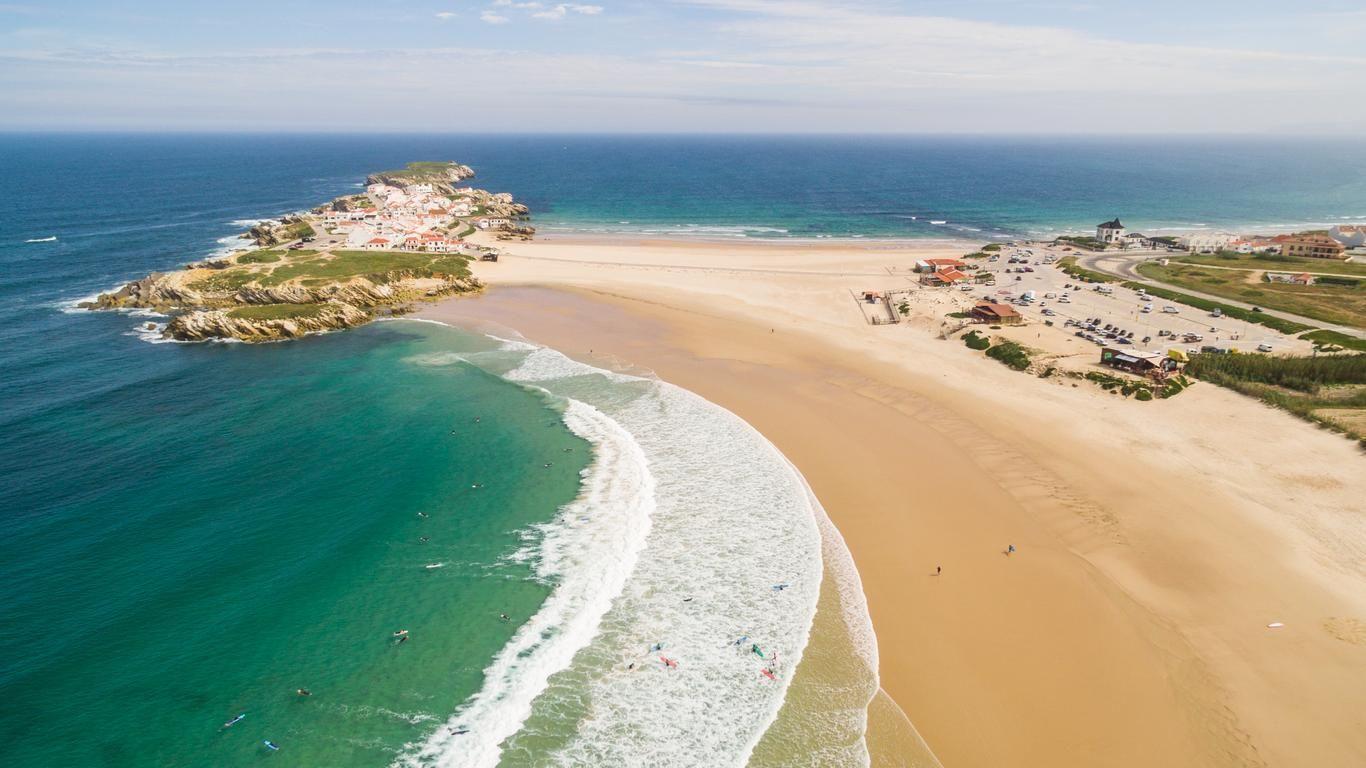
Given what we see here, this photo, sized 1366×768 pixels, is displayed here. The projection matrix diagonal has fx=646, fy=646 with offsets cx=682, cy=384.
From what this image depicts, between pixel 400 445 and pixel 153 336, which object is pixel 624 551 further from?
pixel 153 336

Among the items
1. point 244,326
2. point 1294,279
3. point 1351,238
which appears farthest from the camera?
point 1351,238

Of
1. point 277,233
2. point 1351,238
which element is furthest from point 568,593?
point 1351,238

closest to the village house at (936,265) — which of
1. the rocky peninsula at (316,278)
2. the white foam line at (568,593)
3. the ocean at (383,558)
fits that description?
the ocean at (383,558)

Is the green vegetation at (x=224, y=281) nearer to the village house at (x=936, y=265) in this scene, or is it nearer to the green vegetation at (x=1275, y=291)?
the village house at (x=936, y=265)

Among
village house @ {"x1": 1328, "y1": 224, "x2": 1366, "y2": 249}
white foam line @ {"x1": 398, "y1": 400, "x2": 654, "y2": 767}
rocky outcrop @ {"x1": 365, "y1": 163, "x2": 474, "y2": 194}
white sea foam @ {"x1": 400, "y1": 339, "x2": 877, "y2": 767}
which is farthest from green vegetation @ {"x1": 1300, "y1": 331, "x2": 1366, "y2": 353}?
rocky outcrop @ {"x1": 365, "y1": 163, "x2": 474, "y2": 194}

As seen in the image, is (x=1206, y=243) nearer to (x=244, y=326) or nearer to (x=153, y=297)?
(x=244, y=326)

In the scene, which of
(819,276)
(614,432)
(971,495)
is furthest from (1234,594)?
(819,276)
